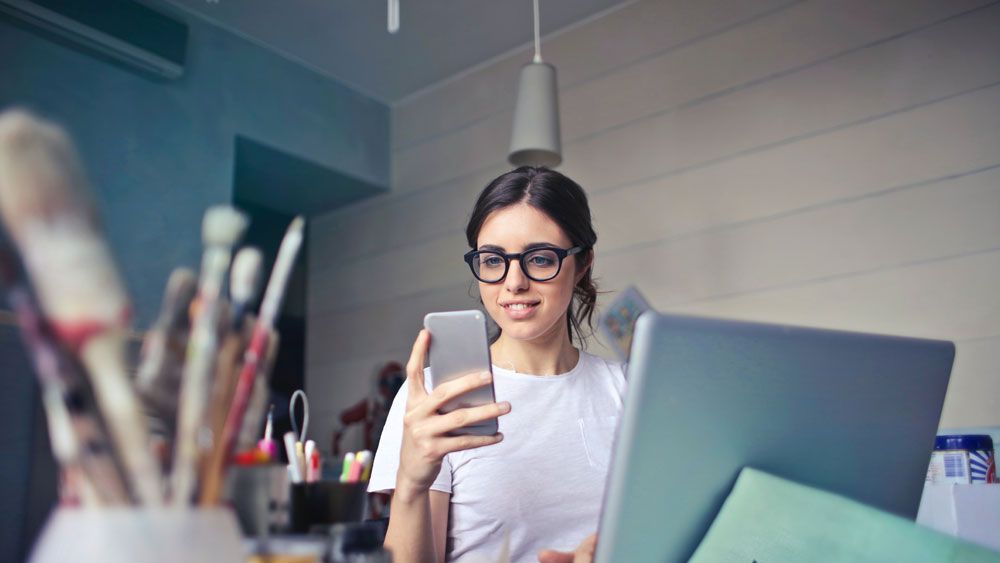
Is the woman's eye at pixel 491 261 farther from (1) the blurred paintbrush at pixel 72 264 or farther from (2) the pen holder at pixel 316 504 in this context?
(1) the blurred paintbrush at pixel 72 264

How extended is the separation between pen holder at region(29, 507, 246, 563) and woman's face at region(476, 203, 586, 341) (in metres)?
0.98

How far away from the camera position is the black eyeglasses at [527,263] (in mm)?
1404

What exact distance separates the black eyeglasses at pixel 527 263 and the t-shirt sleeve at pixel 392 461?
0.25m

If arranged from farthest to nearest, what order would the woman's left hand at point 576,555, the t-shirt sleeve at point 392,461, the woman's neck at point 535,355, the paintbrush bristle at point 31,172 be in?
the woman's neck at point 535,355 < the t-shirt sleeve at point 392,461 < the woman's left hand at point 576,555 < the paintbrush bristle at point 31,172

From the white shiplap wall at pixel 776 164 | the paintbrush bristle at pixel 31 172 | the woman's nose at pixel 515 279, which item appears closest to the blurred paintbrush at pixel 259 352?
the paintbrush bristle at pixel 31 172

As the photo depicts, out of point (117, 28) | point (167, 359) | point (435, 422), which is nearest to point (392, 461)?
point (435, 422)

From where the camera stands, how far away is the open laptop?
2.03 feet

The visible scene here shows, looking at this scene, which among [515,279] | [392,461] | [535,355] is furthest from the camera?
[535,355]

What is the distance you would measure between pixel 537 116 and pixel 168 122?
4.80 ft

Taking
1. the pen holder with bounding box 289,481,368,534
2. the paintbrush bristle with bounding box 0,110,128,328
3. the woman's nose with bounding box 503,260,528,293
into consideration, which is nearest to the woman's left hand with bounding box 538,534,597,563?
the pen holder with bounding box 289,481,368,534

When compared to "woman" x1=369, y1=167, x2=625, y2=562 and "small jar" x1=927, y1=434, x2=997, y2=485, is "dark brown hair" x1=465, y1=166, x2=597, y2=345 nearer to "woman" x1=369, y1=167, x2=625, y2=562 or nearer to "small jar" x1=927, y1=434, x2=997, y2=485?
"woman" x1=369, y1=167, x2=625, y2=562

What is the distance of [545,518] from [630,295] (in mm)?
1702

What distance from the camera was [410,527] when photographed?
1.05 meters

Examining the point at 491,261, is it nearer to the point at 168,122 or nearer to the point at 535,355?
the point at 535,355
